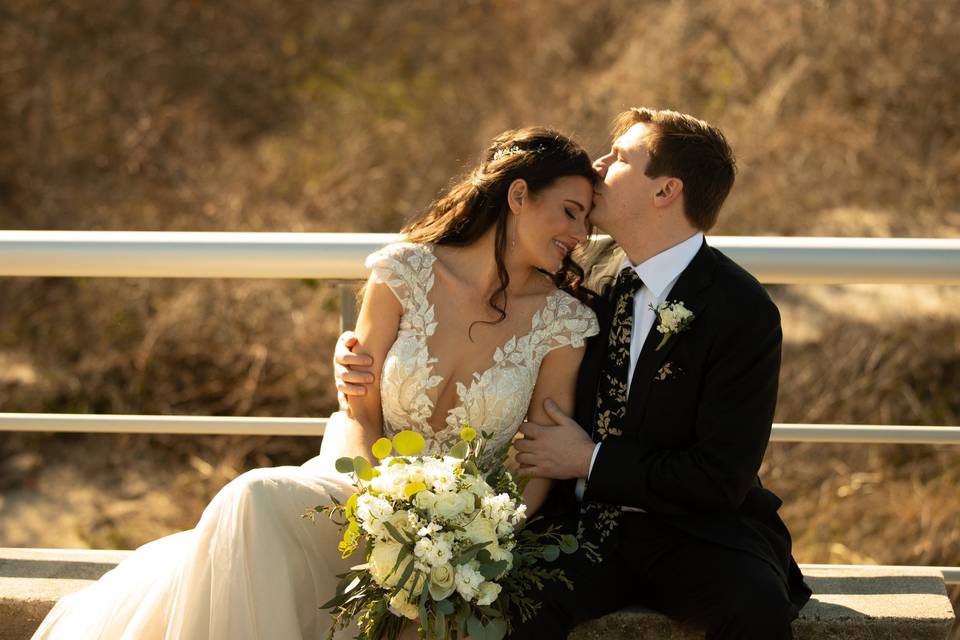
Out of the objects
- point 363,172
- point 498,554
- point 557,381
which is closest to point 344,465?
point 498,554

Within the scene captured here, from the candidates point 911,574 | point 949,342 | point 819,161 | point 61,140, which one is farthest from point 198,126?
point 911,574

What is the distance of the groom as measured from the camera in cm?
279

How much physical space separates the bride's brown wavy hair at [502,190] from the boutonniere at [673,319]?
1.05 feet

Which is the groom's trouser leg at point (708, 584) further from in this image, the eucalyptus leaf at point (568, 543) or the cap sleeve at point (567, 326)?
the cap sleeve at point (567, 326)

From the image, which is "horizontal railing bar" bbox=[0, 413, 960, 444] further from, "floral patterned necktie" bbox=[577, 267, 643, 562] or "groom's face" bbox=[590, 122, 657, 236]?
"groom's face" bbox=[590, 122, 657, 236]

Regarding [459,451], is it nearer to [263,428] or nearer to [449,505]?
[449,505]

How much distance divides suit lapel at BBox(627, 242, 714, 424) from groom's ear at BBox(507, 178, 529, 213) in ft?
1.52

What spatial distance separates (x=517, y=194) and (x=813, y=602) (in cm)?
131

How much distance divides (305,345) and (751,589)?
4331mm

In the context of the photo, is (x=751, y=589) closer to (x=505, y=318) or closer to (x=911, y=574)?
(x=911, y=574)

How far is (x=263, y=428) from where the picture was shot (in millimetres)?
3416

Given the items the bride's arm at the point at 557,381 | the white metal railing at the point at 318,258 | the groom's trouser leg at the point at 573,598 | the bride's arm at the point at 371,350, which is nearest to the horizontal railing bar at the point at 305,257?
the white metal railing at the point at 318,258

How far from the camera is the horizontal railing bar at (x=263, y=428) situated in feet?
10.8

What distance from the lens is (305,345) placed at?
6680 mm
